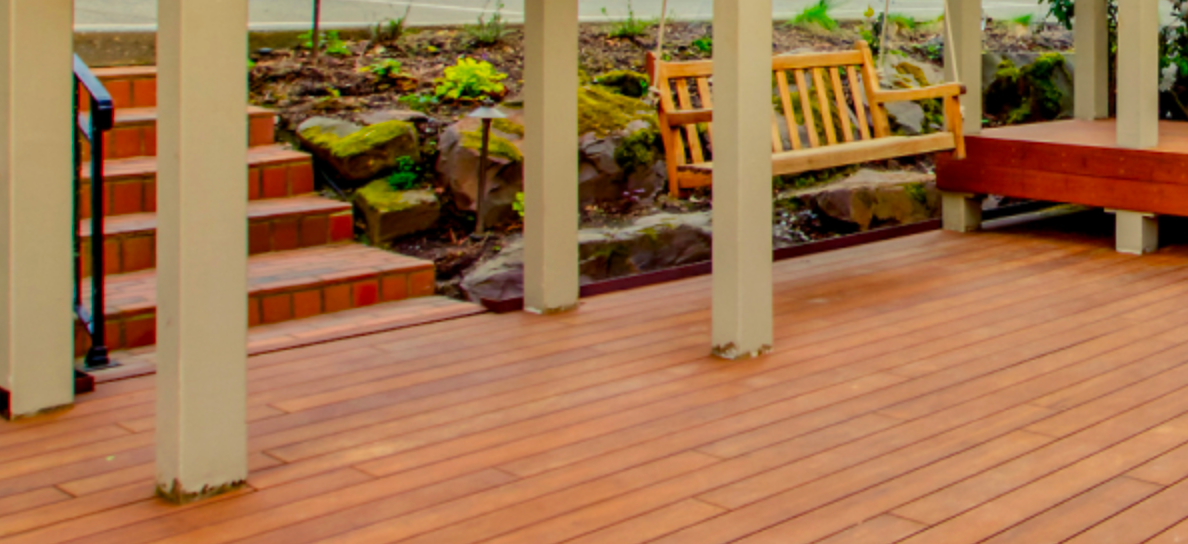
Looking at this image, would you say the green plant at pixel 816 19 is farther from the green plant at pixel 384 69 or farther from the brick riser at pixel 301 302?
the brick riser at pixel 301 302

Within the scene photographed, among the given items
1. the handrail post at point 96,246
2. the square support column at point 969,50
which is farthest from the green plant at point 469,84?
the handrail post at point 96,246

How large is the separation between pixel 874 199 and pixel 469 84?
7.45 feet

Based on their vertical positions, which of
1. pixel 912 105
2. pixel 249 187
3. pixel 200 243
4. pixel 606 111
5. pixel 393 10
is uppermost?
pixel 393 10

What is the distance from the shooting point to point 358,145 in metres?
5.96

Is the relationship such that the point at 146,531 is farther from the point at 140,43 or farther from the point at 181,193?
the point at 140,43

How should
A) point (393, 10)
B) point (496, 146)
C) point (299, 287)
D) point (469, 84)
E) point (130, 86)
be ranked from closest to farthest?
point (299, 287) < point (130, 86) < point (496, 146) < point (469, 84) < point (393, 10)

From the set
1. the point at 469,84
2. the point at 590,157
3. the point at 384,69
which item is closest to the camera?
the point at 590,157

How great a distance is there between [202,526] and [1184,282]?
4199 mm

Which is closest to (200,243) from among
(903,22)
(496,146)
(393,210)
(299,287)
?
(299,287)

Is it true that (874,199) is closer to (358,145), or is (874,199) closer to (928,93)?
A: (928,93)

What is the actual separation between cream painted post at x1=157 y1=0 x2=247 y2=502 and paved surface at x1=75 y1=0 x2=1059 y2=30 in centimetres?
387

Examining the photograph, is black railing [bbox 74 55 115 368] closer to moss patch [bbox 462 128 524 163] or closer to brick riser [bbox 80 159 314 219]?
brick riser [bbox 80 159 314 219]

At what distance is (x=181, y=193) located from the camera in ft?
9.05

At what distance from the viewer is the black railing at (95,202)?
367cm
